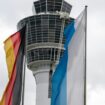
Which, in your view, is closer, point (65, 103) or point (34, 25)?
point (65, 103)

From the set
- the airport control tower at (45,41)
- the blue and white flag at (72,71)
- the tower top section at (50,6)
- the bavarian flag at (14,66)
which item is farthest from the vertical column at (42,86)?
the blue and white flag at (72,71)

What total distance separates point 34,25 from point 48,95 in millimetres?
19751

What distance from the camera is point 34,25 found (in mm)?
137000

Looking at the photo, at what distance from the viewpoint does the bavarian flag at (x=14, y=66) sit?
3572 cm

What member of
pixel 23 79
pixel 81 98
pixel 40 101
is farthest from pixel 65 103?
pixel 40 101

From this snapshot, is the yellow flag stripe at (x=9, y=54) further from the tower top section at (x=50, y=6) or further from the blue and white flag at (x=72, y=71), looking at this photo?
the tower top section at (x=50, y=6)

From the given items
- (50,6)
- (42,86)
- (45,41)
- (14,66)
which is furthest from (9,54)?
(50,6)

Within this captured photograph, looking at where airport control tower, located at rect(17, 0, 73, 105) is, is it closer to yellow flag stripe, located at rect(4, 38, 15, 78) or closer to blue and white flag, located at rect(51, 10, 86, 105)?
yellow flag stripe, located at rect(4, 38, 15, 78)

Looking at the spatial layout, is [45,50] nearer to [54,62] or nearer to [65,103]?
[54,62]

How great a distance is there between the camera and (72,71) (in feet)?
108

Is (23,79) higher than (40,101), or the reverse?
(40,101)

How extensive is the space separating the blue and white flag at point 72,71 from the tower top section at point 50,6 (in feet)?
345

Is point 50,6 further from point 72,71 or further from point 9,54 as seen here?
point 72,71

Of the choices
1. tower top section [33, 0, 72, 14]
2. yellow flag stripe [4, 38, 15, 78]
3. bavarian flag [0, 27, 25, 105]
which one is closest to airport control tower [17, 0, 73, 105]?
tower top section [33, 0, 72, 14]
